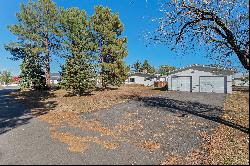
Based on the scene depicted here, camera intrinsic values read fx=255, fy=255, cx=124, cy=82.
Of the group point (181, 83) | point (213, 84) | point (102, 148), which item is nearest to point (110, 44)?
point (181, 83)

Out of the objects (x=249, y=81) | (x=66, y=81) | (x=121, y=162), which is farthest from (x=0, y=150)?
(x=66, y=81)

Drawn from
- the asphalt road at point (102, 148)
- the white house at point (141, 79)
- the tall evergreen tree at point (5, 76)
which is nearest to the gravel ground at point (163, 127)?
the asphalt road at point (102, 148)

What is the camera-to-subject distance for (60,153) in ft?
29.3

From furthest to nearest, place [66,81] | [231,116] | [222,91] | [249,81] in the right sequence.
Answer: [222,91]
[66,81]
[231,116]
[249,81]

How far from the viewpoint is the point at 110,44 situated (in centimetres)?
3959

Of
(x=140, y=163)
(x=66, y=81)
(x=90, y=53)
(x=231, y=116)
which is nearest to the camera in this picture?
(x=140, y=163)

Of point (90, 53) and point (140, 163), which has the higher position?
point (90, 53)

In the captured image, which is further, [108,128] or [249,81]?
[108,128]

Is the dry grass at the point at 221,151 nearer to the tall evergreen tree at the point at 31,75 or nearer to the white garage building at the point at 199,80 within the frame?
the white garage building at the point at 199,80

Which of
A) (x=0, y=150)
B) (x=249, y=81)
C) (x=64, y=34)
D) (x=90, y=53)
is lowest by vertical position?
(x=0, y=150)

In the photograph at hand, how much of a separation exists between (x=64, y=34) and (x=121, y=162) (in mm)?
36779

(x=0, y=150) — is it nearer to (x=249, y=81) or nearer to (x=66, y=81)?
(x=249, y=81)

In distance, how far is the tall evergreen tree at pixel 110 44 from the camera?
3938 cm

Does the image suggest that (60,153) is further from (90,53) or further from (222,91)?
(90,53)
